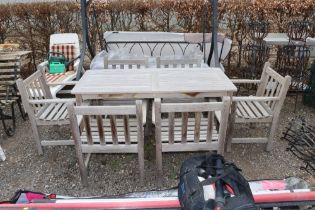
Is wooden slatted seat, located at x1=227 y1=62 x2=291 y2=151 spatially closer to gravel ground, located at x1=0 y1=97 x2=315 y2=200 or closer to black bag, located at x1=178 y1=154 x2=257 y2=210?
gravel ground, located at x1=0 y1=97 x2=315 y2=200

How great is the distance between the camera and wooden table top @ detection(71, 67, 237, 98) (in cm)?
315

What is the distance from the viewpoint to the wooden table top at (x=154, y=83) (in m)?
3.15

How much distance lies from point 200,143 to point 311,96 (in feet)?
9.37

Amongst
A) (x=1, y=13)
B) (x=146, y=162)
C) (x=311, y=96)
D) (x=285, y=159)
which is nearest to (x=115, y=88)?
(x=146, y=162)

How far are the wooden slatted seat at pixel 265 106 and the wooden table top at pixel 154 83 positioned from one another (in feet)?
1.08

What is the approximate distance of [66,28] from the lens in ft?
20.3

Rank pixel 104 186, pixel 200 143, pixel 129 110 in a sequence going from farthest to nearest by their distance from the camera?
pixel 104 186
pixel 200 143
pixel 129 110

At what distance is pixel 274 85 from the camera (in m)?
3.48

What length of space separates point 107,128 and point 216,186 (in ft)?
5.61

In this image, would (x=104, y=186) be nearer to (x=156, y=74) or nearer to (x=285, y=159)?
(x=156, y=74)

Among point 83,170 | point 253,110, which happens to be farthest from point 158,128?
point 253,110

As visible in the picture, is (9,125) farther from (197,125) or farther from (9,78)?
(197,125)

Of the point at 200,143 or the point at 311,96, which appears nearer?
the point at 200,143

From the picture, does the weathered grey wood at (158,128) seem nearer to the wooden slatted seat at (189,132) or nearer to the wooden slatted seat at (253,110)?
the wooden slatted seat at (189,132)
